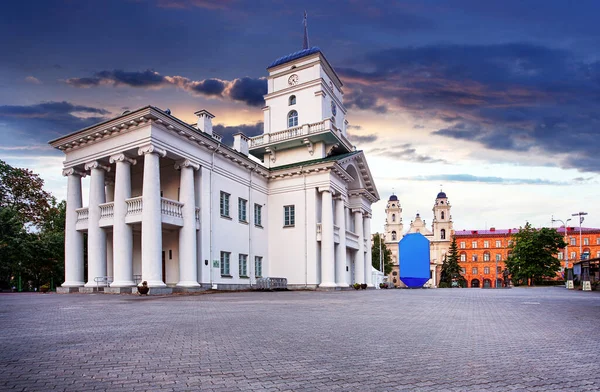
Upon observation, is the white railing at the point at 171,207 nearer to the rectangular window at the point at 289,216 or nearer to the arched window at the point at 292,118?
the rectangular window at the point at 289,216

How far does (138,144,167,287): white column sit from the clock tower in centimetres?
1605

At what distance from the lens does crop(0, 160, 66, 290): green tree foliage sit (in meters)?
39.8

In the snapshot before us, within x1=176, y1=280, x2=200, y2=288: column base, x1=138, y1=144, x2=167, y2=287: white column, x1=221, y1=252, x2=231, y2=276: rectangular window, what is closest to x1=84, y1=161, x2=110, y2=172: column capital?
x1=138, y1=144, x2=167, y2=287: white column

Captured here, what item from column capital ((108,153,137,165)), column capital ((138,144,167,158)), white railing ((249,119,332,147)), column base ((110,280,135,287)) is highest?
white railing ((249,119,332,147))

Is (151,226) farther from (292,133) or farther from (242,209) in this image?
(292,133)

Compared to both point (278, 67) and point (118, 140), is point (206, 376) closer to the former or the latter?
point (118, 140)

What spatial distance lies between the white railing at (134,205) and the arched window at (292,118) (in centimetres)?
2000

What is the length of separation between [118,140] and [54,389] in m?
24.1

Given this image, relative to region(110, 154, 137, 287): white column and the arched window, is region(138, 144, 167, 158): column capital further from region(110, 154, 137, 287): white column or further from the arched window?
the arched window

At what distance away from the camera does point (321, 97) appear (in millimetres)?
41156

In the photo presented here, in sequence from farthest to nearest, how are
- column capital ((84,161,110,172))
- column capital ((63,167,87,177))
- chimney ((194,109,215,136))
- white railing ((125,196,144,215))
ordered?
chimney ((194,109,215,136)), column capital ((63,167,87,177)), column capital ((84,161,110,172)), white railing ((125,196,144,215))

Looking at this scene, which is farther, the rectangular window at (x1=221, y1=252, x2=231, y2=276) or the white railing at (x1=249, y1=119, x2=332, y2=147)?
the white railing at (x1=249, y1=119, x2=332, y2=147)

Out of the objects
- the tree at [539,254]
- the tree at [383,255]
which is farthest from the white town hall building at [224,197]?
the tree at [383,255]

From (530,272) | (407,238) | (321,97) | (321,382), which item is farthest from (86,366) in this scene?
(530,272)
